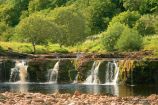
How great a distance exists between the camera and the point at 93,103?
3688cm

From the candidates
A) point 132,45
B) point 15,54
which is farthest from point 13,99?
point 132,45

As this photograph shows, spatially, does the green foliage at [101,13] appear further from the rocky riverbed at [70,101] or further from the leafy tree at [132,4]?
the rocky riverbed at [70,101]

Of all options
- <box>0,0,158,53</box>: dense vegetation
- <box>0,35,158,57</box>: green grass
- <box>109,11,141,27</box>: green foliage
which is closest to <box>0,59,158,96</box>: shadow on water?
<box>0,35,158,57</box>: green grass

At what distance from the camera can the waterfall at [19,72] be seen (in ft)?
254

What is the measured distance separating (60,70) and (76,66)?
2.78 metres

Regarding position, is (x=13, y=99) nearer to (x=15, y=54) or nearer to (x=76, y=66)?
(x=76, y=66)

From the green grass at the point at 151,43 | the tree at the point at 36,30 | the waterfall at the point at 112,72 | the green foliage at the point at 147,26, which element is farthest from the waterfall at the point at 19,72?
the green foliage at the point at 147,26

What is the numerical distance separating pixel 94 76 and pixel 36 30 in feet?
107

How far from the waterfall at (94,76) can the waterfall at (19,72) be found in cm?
1014

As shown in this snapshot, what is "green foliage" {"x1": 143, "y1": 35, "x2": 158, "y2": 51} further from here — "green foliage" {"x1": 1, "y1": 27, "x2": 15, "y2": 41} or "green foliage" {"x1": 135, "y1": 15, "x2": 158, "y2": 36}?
"green foliage" {"x1": 1, "y1": 27, "x2": 15, "y2": 41}

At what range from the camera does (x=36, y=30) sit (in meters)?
104

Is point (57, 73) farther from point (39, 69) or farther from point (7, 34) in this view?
point (7, 34)

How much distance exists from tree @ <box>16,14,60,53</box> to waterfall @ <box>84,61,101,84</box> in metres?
29.1

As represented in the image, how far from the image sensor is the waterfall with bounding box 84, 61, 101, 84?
7301cm
